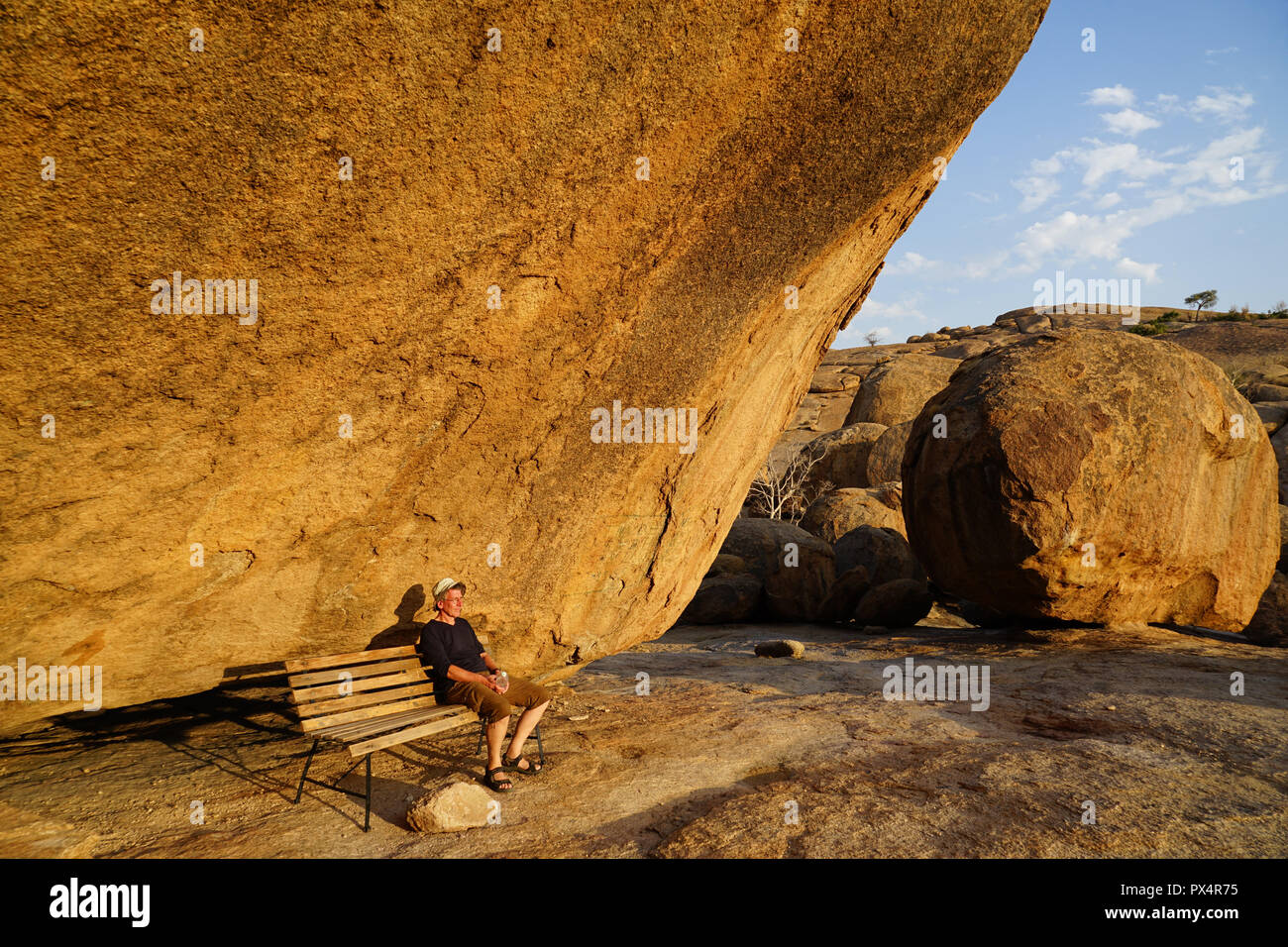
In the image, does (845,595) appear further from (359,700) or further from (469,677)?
(359,700)

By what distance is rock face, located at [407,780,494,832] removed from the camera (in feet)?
11.0

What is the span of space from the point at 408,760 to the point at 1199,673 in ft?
20.6

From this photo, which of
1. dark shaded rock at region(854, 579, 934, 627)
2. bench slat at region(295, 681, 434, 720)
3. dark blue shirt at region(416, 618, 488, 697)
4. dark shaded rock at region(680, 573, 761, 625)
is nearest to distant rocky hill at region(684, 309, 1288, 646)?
dark shaded rock at region(854, 579, 934, 627)

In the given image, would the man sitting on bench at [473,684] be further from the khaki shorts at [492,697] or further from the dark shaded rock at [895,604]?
the dark shaded rock at [895,604]

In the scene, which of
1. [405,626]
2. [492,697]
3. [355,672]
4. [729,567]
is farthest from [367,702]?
[729,567]

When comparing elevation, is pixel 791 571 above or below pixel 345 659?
below

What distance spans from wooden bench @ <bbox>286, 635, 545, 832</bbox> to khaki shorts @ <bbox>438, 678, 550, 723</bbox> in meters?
0.06

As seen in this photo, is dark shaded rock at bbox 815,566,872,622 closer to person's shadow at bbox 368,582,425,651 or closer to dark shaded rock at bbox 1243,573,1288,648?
dark shaded rock at bbox 1243,573,1288,648

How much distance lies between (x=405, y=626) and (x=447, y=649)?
0.41 meters

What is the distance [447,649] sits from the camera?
13.4ft

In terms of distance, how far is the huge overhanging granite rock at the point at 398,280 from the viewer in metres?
2.42

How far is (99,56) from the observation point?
210cm

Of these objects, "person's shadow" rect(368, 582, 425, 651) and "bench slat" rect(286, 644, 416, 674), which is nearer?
"bench slat" rect(286, 644, 416, 674)

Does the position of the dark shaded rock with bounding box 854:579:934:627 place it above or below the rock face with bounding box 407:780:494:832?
below
